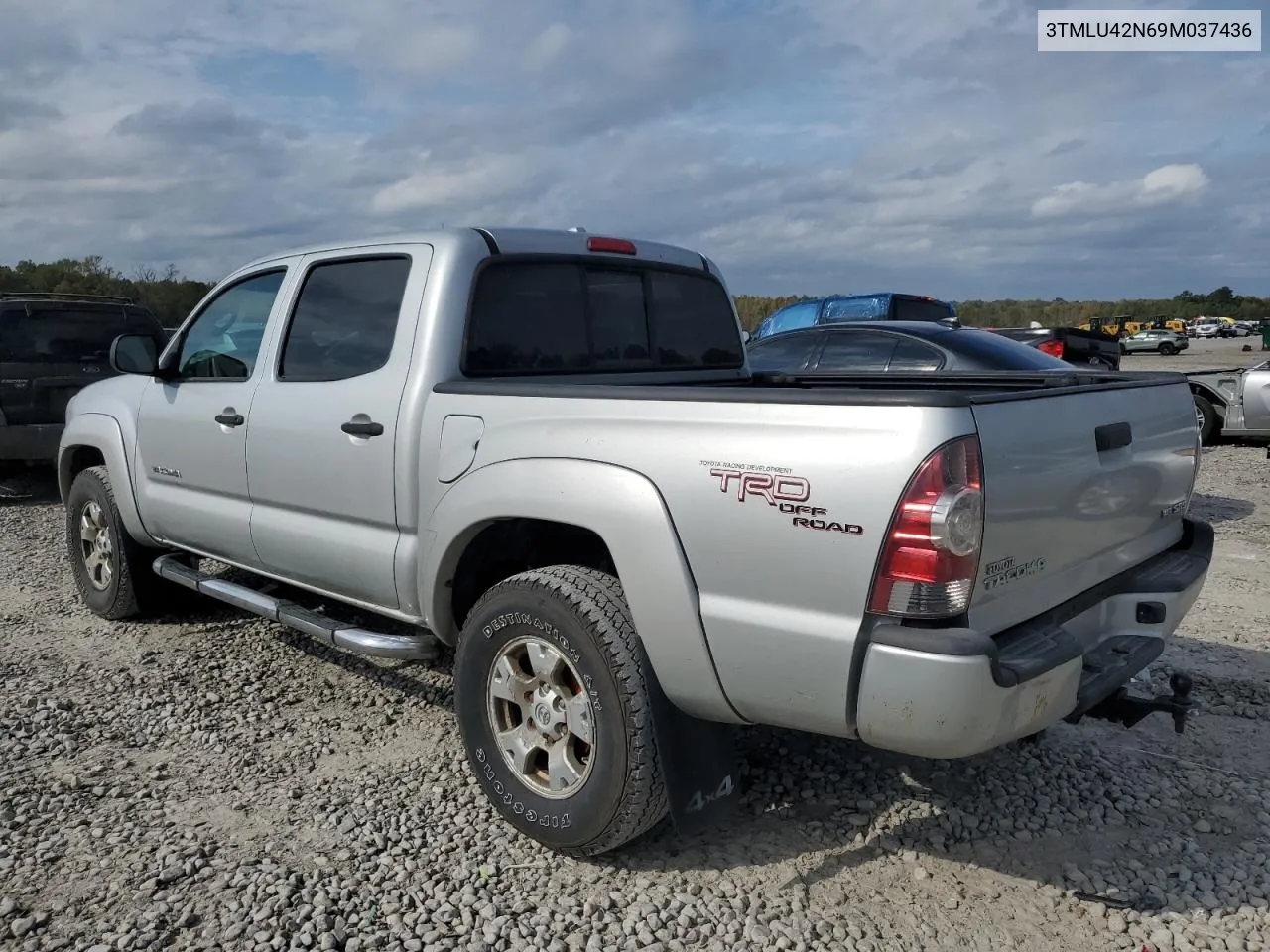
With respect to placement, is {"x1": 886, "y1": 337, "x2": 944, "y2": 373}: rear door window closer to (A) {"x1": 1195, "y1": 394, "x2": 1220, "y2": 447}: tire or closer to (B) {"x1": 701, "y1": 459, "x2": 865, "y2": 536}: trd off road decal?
(B) {"x1": 701, "y1": 459, "x2": 865, "y2": 536}: trd off road decal

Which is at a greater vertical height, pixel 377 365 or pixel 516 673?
pixel 377 365

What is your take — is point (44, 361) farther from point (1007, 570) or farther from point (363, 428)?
point (1007, 570)

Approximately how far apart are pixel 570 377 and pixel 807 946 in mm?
2156

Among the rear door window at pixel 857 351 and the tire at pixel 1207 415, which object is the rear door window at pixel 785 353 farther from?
the tire at pixel 1207 415

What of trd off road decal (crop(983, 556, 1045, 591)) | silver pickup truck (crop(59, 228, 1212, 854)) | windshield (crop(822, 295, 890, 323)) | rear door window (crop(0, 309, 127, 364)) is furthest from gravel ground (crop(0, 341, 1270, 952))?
windshield (crop(822, 295, 890, 323))

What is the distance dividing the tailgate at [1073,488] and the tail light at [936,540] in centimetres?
5

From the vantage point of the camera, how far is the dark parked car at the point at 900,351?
7.61m

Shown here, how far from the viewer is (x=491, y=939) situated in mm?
2787

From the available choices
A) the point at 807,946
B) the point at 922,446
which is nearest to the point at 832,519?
the point at 922,446

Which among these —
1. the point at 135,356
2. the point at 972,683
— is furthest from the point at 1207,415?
the point at 135,356

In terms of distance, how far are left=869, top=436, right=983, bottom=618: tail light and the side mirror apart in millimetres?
3885

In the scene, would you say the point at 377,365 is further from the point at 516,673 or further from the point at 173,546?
the point at 173,546

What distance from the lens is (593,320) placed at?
13.4 feet

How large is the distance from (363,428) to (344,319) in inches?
22.7
